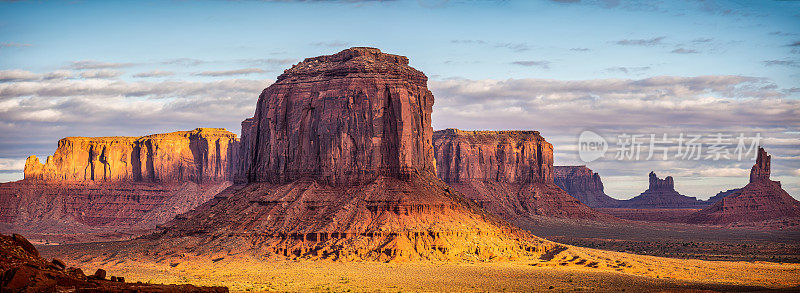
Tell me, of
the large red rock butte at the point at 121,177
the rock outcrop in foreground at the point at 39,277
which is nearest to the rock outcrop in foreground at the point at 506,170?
the large red rock butte at the point at 121,177

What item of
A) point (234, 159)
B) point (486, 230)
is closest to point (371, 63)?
point (486, 230)

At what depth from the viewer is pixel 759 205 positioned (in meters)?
192

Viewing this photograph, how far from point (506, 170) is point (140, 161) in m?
71.6

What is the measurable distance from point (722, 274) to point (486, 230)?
66.7ft

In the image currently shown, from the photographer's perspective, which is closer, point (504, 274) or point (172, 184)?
point (504, 274)

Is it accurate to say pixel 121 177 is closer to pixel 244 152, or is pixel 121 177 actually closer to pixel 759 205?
pixel 244 152

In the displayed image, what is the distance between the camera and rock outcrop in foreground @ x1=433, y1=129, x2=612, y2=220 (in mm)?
179250

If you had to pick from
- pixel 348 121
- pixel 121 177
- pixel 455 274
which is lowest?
pixel 455 274

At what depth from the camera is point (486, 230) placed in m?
84.5

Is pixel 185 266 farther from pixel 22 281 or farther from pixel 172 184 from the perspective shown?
pixel 172 184

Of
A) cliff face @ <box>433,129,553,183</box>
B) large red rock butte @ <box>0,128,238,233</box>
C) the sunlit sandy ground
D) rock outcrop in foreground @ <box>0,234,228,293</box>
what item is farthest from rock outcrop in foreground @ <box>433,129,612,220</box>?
rock outcrop in foreground @ <box>0,234,228,293</box>

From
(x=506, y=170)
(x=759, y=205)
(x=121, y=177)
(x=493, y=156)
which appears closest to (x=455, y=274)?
(x=506, y=170)

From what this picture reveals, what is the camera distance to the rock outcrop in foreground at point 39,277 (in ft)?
107

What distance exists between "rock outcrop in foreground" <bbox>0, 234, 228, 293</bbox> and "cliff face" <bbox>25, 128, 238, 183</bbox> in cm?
14353
